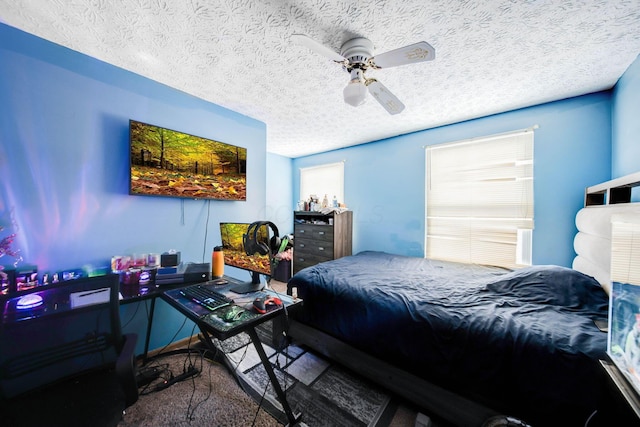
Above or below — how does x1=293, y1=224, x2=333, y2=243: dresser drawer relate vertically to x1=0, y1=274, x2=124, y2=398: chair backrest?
above

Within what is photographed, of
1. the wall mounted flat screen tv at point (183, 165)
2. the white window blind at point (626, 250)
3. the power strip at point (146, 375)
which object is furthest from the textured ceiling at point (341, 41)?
the power strip at point (146, 375)

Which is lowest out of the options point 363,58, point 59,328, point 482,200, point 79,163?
point 59,328

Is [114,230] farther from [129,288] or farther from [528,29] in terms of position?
[528,29]

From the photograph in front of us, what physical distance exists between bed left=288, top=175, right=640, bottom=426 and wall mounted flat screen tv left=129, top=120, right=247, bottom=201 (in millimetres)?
1333

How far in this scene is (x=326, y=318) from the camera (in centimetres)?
180

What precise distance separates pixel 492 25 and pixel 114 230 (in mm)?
3133

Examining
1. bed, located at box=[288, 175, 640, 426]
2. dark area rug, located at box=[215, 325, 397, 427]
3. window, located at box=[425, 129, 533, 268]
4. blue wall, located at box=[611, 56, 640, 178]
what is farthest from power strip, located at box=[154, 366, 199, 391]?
blue wall, located at box=[611, 56, 640, 178]

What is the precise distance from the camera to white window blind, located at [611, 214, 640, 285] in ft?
2.55

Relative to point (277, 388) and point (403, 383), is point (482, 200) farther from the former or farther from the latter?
point (277, 388)

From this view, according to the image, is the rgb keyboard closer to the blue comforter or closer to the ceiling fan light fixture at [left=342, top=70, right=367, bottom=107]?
the blue comforter

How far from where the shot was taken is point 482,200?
9.01 feet

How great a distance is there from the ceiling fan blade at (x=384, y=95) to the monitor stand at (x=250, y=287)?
1.62 meters

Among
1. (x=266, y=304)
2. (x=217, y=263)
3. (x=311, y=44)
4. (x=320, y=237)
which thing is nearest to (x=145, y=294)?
(x=217, y=263)

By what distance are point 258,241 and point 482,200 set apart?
9.08 ft
